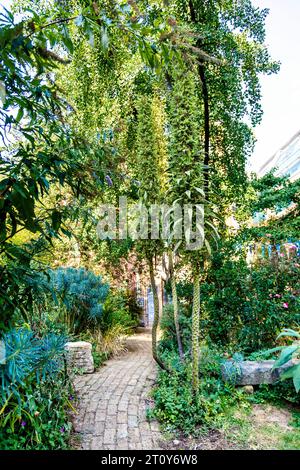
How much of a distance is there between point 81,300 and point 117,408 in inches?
97.3

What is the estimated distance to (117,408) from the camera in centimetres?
374

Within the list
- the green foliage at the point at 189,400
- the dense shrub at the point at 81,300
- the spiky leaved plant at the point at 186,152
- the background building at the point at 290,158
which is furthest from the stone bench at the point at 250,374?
the background building at the point at 290,158

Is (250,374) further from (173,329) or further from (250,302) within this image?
(173,329)

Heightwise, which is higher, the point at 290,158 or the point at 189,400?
the point at 290,158

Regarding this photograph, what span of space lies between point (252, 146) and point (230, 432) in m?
5.00

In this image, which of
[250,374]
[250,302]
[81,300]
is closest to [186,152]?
[250,374]

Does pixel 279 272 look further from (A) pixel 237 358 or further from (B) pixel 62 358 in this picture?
(B) pixel 62 358

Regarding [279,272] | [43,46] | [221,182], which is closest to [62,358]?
[43,46]

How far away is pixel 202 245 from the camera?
361 centimetres

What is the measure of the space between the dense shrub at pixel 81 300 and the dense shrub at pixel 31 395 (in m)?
2.55

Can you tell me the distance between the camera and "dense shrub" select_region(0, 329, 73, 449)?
2.61m

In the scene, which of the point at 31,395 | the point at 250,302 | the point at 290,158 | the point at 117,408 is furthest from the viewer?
the point at 290,158

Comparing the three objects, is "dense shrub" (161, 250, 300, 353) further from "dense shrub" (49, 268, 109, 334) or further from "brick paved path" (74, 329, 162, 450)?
"dense shrub" (49, 268, 109, 334)

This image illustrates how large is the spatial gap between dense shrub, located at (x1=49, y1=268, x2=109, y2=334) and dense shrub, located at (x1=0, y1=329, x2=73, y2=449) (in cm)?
255
